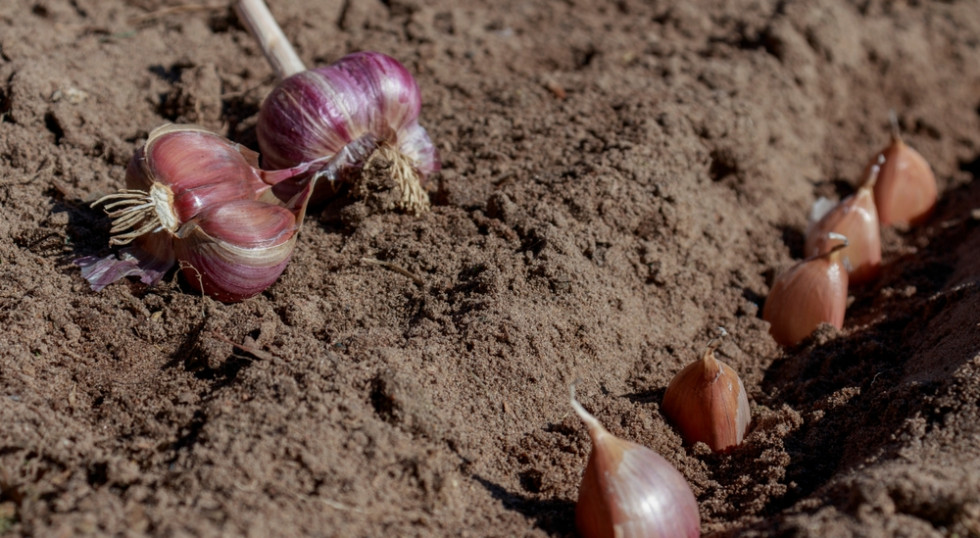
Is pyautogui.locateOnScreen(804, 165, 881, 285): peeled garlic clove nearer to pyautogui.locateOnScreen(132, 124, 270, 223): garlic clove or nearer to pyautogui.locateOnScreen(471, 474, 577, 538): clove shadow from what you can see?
pyautogui.locateOnScreen(471, 474, 577, 538): clove shadow

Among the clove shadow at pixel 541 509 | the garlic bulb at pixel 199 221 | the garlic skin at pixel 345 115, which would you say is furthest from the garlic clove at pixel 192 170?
the clove shadow at pixel 541 509

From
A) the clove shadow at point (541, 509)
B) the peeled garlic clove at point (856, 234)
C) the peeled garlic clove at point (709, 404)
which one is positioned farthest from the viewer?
the peeled garlic clove at point (856, 234)

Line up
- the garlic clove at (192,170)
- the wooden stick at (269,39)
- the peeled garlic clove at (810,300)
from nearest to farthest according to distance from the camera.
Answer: the garlic clove at (192,170), the peeled garlic clove at (810,300), the wooden stick at (269,39)

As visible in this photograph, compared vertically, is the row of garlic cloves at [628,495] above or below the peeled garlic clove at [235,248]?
above

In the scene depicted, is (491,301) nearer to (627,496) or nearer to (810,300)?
(627,496)

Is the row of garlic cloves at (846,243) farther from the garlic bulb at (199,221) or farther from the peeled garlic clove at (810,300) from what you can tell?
the garlic bulb at (199,221)

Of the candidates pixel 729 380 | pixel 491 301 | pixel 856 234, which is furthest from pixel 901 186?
pixel 491 301
